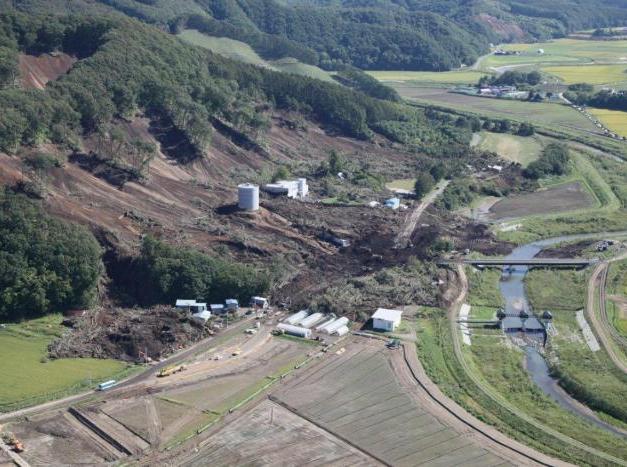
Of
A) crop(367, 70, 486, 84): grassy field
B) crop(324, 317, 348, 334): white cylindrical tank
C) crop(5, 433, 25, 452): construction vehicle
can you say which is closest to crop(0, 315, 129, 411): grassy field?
crop(5, 433, 25, 452): construction vehicle

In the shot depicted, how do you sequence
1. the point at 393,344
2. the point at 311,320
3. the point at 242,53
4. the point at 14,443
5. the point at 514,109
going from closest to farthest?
the point at 14,443
the point at 393,344
the point at 311,320
the point at 514,109
the point at 242,53

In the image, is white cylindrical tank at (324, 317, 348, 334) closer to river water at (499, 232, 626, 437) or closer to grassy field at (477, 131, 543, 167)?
river water at (499, 232, 626, 437)

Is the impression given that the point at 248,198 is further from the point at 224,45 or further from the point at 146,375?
the point at 224,45

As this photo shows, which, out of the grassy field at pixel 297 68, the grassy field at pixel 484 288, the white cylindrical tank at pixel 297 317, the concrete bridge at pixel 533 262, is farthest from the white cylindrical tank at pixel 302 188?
the grassy field at pixel 297 68

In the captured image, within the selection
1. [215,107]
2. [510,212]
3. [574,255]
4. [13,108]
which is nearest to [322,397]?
[574,255]

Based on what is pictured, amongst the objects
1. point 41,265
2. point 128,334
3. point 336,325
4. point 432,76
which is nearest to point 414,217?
point 336,325

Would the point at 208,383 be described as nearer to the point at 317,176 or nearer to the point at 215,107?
the point at 317,176
